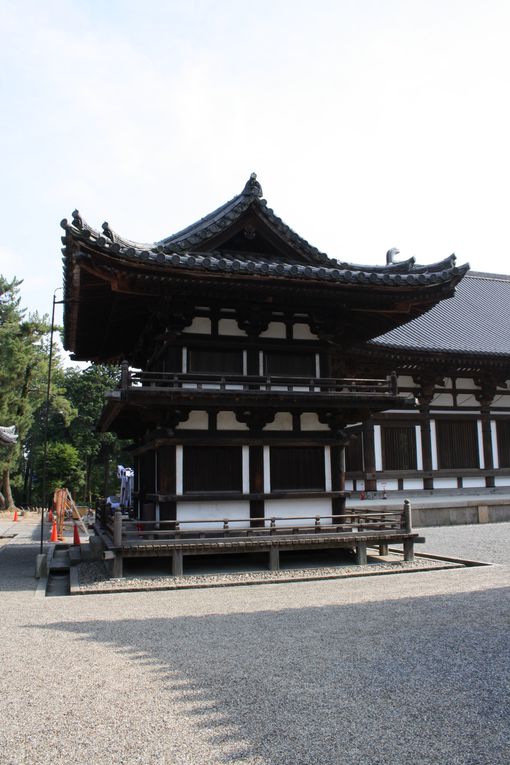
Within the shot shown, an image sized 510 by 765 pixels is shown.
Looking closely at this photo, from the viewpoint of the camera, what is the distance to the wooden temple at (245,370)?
44.8 ft

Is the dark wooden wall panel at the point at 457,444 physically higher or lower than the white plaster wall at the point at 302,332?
lower

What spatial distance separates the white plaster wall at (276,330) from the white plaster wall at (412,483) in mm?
9577

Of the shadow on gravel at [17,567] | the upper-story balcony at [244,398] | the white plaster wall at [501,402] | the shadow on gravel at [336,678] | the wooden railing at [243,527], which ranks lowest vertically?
the shadow on gravel at [17,567]

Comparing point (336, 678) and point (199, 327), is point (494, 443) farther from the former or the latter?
point (336, 678)

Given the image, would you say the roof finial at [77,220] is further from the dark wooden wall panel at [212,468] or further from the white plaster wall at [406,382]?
the white plaster wall at [406,382]

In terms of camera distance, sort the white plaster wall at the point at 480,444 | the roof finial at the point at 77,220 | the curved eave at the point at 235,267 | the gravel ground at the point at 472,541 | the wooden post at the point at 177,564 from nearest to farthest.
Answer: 1. the roof finial at the point at 77,220
2. the curved eave at the point at 235,267
3. the wooden post at the point at 177,564
4. the gravel ground at the point at 472,541
5. the white plaster wall at the point at 480,444

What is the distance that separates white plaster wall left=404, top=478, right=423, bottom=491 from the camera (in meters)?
22.7

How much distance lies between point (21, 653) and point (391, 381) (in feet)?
33.5

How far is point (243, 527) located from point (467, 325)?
16009 mm

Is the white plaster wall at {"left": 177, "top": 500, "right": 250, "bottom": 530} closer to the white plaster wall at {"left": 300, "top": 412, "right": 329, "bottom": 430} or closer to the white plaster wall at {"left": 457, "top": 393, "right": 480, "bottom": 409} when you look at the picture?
the white plaster wall at {"left": 300, "top": 412, "right": 329, "bottom": 430}

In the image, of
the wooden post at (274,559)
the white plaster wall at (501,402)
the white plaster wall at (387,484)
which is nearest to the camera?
the wooden post at (274,559)

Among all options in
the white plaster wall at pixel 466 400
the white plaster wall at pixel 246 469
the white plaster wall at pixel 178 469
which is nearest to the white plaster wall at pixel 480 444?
the white plaster wall at pixel 466 400

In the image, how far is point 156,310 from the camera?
14602 millimetres

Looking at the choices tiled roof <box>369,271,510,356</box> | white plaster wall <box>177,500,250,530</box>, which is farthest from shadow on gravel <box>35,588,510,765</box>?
tiled roof <box>369,271,510,356</box>
